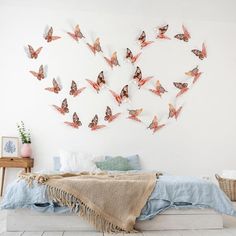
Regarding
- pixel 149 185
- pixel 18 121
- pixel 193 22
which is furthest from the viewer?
pixel 193 22

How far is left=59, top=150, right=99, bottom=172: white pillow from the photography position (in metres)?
4.15

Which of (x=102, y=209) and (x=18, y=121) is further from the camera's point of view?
(x=18, y=121)

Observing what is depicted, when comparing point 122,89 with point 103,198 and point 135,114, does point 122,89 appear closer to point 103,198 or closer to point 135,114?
point 135,114

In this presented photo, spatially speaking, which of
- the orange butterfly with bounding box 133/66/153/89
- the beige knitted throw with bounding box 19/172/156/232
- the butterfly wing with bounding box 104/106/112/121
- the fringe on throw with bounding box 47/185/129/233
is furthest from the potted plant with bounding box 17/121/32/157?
the fringe on throw with bounding box 47/185/129/233

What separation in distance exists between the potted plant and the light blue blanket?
170 cm

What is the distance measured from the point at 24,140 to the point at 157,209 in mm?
2500

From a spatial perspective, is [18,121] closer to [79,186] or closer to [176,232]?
[79,186]

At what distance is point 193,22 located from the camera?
16.9ft

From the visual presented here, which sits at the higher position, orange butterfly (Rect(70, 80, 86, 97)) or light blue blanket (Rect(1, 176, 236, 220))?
orange butterfly (Rect(70, 80, 86, 97))

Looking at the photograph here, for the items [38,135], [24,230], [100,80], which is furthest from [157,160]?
[24,230]

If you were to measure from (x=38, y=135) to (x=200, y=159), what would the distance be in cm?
248

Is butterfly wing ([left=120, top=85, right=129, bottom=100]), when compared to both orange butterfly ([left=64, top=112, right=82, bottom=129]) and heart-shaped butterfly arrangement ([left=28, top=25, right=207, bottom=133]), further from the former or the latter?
orange butterfly ([left=64, top=112, right=82, bottom=129])

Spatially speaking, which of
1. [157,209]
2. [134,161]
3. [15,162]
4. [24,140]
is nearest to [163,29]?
[134,161]

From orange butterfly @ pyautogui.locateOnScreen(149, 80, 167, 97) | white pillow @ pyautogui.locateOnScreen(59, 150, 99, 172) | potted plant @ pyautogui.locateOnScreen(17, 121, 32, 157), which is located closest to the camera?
white pillow @ pyautogui.locateOnScreen(59, 150, 99, 172)
